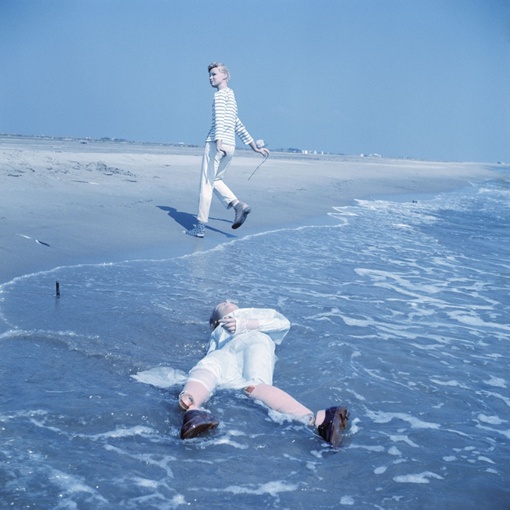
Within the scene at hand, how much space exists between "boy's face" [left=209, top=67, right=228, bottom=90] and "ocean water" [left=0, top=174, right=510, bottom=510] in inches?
98.2

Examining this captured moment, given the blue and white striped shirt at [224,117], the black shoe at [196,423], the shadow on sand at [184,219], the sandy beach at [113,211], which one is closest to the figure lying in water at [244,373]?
the black shoe at [196,423]

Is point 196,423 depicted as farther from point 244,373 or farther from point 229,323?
point 229,323

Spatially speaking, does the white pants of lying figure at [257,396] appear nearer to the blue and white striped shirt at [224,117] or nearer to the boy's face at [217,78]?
the blue and white striped shirt at [224,117]

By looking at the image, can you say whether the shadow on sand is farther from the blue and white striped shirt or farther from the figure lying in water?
the figure lying in water

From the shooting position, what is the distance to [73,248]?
6.39m

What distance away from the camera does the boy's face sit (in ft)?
25.0

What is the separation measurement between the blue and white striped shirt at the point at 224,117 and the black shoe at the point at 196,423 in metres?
5.40

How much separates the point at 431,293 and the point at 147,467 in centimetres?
419

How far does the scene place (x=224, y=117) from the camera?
7711 mm

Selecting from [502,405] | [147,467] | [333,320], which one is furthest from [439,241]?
[147,467]

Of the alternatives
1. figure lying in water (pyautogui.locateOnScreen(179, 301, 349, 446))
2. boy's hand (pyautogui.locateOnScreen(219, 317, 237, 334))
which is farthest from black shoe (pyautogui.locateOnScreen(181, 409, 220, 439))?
boy's hand (pyautogui.locateOnScreen(219, 317, 237, 334))

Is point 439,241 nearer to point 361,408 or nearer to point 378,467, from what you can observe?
point 361,408

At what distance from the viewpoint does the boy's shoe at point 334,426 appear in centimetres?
274

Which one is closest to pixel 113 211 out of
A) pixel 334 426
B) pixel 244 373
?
pixel 244 373
